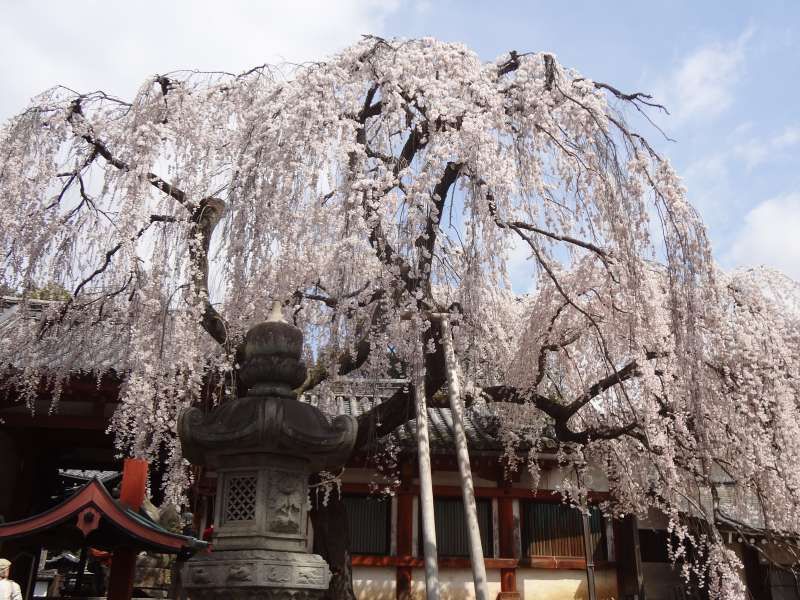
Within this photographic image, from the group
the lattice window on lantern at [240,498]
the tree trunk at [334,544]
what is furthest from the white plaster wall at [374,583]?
the lattice window on lantern at [240,498]

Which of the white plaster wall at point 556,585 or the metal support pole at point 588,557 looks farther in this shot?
the white plaster wall at point 556,585

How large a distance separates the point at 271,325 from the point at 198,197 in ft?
10.5

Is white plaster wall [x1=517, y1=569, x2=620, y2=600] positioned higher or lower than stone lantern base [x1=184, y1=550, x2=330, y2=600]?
lower

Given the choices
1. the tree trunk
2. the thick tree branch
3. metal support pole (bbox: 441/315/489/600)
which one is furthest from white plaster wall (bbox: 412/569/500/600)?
the thick tree branch

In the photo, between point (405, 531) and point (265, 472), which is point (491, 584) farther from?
point (265, 472)

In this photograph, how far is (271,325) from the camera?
5.41 meters

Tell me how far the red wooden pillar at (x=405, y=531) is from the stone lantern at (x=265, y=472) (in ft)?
25.6

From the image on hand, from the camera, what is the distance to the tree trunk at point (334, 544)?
9.12 metres

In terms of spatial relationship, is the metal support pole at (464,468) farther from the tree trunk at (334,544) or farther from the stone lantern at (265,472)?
the stone lantern at (265,472)

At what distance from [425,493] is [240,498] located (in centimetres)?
287

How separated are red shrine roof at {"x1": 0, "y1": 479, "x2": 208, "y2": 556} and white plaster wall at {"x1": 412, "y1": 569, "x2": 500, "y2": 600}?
5.77m

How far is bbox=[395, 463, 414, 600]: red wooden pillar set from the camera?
1227 cm

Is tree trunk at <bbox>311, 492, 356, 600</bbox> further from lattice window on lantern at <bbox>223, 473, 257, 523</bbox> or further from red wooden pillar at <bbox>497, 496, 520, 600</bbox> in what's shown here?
lattice window on lantern at <bbox>223, 473, 257, 523</bbox>

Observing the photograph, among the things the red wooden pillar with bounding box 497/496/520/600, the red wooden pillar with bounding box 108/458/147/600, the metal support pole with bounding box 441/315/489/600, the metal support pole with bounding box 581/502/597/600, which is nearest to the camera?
the metal support pole with bounding box 441/315/489/600
